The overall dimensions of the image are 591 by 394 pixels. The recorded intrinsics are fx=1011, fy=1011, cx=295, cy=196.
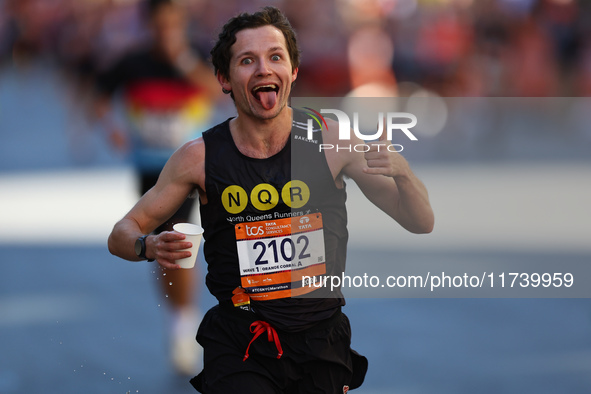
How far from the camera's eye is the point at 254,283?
3816mm

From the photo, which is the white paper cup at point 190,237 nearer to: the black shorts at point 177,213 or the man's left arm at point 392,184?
the man's left arm at point 392,184

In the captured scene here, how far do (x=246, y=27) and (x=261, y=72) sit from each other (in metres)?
0.23

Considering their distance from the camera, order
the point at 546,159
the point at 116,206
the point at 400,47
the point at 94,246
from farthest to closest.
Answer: the point at 400,47, the point at 546,159, the point at 116,206, the point at 94,246

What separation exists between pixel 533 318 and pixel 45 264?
14.6ft

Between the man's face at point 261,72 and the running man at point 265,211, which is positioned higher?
the man's face at point 261,72

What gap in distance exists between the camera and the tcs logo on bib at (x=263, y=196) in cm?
376

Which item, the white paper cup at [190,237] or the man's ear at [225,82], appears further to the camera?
the man's ear at [225,82]

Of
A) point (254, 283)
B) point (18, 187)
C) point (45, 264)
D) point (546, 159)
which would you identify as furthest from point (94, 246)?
point (546, 159)

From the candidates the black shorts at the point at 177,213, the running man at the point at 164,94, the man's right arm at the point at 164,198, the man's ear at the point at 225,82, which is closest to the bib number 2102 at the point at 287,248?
the man's right arm at the point at 164,198

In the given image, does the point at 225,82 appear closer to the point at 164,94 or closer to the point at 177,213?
the point at 177,213

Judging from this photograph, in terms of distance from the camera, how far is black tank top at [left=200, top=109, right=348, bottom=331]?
3.78m

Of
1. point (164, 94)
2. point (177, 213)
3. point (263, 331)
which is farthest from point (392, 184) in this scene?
point (164, 94)

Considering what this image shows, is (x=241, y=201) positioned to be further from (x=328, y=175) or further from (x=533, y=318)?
(x=533, y=318)

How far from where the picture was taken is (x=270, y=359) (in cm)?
376
